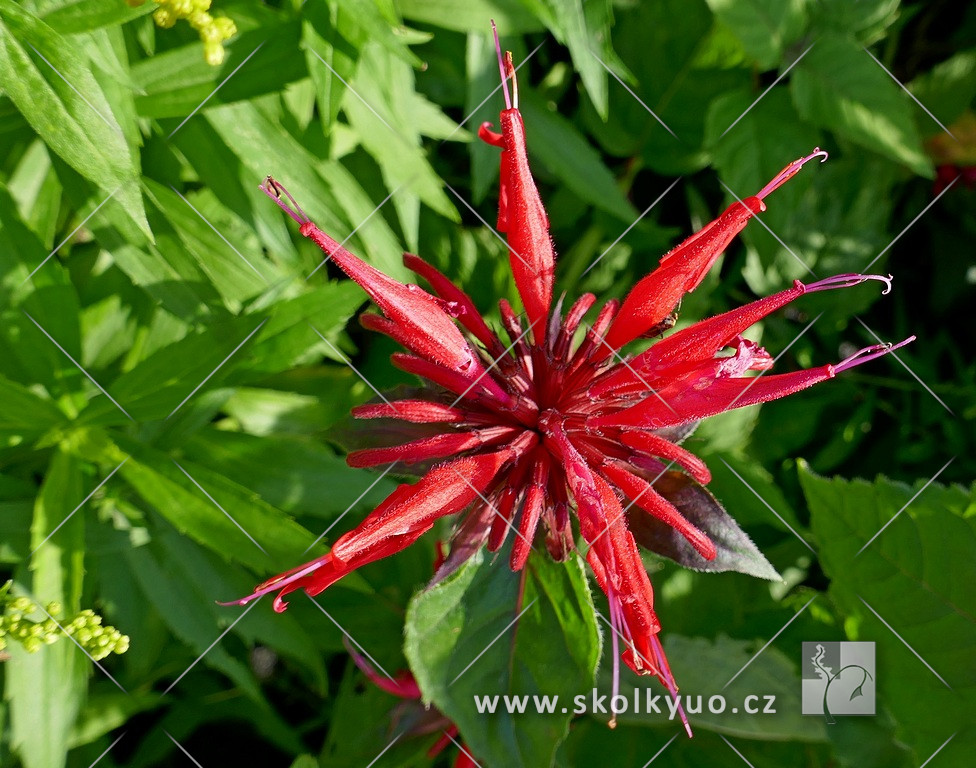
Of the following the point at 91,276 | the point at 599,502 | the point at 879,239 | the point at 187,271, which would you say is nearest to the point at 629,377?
the point at 599,502

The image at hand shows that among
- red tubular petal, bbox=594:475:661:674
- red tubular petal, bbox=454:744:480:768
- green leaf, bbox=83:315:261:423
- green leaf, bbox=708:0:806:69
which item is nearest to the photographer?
red tubular petal, bbox=594:475:661:674

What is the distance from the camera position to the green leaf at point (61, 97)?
70 centimetres

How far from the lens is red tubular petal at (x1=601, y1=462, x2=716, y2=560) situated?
74 centimetres

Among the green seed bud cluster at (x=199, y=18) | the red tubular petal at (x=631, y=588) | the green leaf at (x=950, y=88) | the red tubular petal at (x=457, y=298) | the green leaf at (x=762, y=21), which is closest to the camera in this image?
the green seed bud cluster at (x=199, y=18)

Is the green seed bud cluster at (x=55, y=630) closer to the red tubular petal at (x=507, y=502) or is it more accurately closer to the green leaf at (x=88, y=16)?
the red tubular petal at (x=507, y=502)

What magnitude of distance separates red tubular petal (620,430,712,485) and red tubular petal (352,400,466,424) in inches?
6.9

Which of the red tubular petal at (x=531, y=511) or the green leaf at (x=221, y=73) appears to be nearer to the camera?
the red tubular petal at (x=531, y=511)

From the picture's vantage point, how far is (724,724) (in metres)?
1.12

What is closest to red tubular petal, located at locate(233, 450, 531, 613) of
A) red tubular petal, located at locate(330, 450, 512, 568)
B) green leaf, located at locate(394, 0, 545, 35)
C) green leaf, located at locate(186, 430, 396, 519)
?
red tubular petal, located at locate(330, 450, 512, 568)

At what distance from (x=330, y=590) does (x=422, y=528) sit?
57 cm

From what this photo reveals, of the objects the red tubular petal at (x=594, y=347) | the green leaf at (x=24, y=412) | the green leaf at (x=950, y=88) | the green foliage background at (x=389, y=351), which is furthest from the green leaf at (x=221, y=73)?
the green leaf at (x=950, y=88)

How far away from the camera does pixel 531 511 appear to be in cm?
75

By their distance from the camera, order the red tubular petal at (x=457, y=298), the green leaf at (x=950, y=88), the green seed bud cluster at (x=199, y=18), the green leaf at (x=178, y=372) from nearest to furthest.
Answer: the green seed bud cluster at (x=199, y=18) → the red tubular petal at (x=457, y=298) → the green leaf at (x=178, y=372) → the green leaf at (x=950, y=88)

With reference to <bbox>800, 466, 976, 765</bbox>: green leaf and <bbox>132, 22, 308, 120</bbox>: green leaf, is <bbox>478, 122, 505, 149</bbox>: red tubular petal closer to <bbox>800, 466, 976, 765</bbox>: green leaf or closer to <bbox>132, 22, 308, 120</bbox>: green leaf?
<bbox>132, 22, 308, 120</bbox>: green leaf
